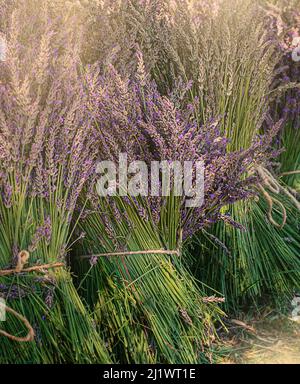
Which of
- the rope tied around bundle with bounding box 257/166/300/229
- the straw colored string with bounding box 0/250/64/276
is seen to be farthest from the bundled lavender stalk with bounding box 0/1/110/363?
the rope tied around bundle with bounding box 257/166/300/229

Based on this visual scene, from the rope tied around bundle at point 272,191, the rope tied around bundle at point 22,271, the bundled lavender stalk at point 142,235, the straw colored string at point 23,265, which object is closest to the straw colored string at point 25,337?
the rope tied around bundle at point 22,271

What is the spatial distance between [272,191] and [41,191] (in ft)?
4.68

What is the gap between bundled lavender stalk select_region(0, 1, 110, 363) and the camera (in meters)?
2.10

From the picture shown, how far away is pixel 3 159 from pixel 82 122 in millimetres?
345

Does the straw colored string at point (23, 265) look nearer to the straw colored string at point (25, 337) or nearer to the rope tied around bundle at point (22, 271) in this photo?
the rope tied around bundle at point (22, 271)

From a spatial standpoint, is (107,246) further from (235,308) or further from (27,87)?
(235,308)

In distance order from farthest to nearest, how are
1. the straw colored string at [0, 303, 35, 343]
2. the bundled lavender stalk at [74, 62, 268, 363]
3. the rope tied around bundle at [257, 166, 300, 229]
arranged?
the rope tied around bundle at [257, 166, 300, 229]
the bundled lavender stalk at [74, 62, 268, 363]
the straw colored string at [0, 303, 35, 343]

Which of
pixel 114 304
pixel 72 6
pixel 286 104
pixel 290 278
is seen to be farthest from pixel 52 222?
pixel 286 104

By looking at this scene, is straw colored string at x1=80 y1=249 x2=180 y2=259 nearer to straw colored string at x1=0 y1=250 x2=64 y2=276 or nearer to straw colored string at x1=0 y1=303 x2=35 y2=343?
straw colored string at x1=0 y1=250 x2=64 y2=276

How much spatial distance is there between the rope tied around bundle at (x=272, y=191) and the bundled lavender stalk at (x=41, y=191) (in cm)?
98

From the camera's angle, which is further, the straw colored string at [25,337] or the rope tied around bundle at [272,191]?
the rope tied around bundle at [272,191]

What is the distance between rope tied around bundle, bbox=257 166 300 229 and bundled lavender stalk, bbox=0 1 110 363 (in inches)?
38.4

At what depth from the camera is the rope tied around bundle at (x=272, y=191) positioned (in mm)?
2930

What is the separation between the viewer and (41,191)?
214cm
